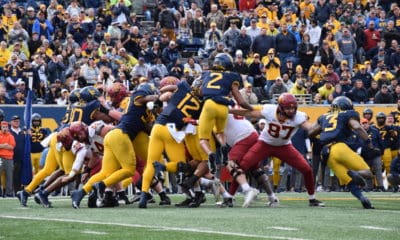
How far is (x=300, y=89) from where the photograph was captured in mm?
24922

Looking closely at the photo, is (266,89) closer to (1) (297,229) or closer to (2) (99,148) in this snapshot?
(2) (99,148)

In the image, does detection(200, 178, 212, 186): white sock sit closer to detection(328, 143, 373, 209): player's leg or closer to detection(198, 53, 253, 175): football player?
detection(198, 53, 253, 175): football player

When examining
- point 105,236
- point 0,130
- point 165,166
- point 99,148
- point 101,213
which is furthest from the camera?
point 0,130

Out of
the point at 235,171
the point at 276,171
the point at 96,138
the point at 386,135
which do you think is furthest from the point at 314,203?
the point at 386,135

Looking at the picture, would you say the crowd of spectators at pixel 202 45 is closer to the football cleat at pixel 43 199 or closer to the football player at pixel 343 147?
the football player at pixel 343 147

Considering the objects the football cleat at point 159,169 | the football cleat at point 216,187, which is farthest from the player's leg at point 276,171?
the football cleat at point 159,169

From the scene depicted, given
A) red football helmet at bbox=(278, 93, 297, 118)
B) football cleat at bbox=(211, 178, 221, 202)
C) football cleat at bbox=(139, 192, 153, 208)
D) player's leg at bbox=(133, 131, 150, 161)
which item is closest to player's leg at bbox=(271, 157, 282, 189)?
football cleat at bbox=(211, 178, 221, 202)

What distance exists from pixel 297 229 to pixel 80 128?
4.67 meters

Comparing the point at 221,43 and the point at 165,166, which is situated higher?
the point at 221,43

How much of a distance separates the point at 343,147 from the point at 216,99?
1609mm

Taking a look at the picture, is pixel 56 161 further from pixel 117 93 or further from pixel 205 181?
pixel 205 181

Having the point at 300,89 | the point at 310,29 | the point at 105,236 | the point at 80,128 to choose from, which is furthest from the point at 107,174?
the point at 310,29

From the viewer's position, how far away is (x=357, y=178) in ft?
47.0

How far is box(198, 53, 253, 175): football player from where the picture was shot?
14.7m
